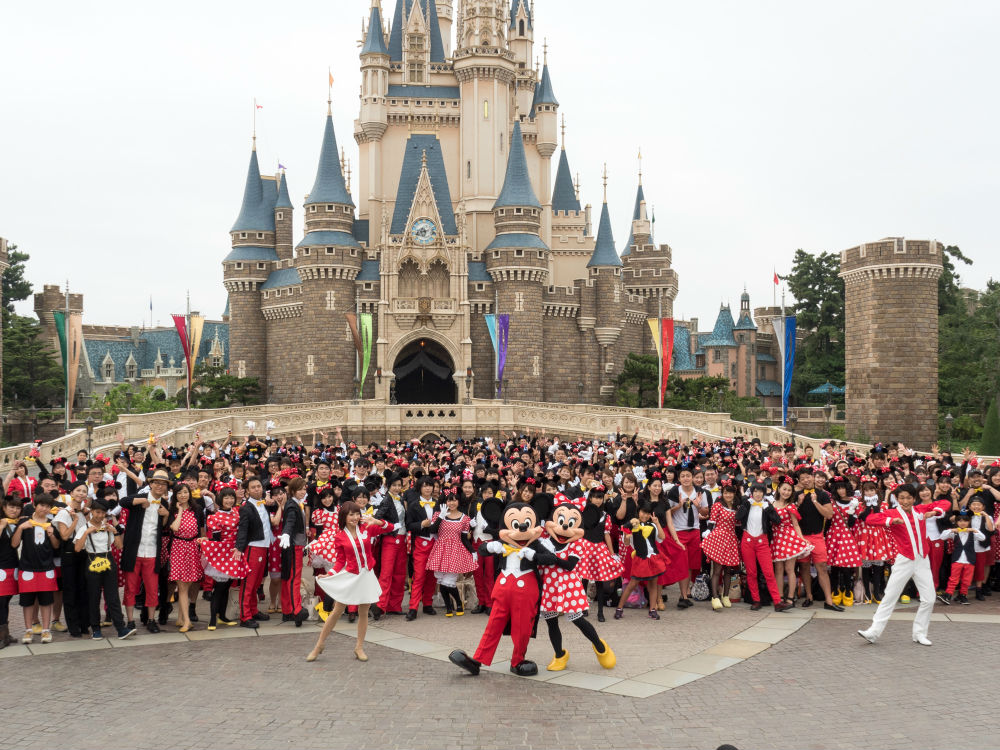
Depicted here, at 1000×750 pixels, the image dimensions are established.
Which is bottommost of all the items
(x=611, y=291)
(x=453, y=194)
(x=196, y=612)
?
(x=196, y=612)

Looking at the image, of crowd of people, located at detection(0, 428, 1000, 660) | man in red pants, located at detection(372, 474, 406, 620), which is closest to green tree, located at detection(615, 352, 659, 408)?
crowd of people, located at detection(0, 428, 1000, 660)

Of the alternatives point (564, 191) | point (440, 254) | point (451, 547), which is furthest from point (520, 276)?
point (451, 547)

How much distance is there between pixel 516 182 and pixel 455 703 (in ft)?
146

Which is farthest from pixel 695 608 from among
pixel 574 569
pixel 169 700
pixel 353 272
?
pixel 353 272

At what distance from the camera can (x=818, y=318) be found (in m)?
57.1

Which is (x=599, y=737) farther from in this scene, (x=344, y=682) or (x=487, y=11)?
(x=487, y=11)

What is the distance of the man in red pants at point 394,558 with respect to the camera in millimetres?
10555

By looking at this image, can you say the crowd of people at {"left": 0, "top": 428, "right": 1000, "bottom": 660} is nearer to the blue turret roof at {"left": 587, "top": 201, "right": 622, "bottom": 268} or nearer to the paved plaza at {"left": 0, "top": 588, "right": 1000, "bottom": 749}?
the paved plaza at {"left": 0, "top": 588, "right": 1000, "bottom": 749}

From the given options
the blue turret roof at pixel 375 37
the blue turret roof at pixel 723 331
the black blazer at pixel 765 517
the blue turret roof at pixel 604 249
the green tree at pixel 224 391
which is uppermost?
the blue turret roof at pixel 375 37

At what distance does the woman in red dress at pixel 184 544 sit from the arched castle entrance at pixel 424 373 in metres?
37.3

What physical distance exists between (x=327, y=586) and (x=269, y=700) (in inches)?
49.7

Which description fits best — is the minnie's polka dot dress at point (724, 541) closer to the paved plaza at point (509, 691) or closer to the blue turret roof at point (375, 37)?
the paved plaza at point (509, 691)

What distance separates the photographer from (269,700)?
7.45 metres

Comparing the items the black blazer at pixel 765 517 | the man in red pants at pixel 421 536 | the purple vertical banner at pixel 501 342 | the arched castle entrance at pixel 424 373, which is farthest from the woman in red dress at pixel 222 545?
the arched castle entrance at pixel 424 373
